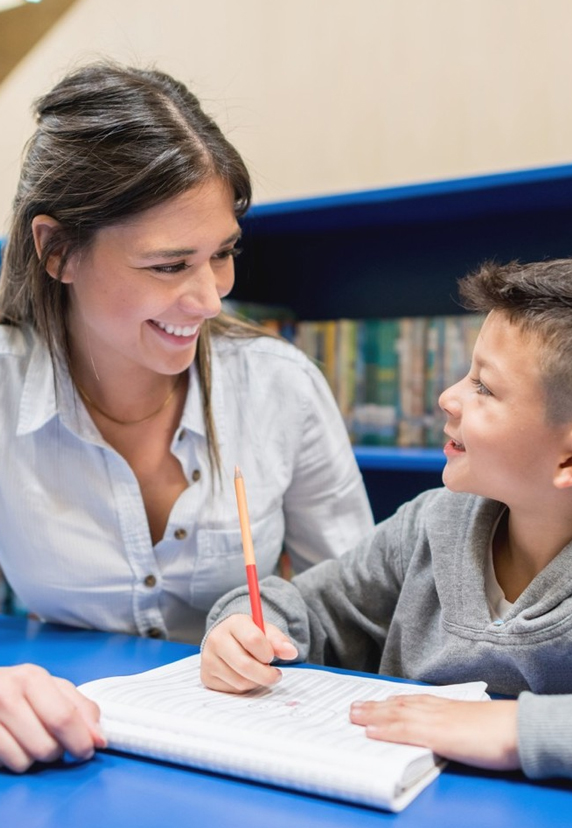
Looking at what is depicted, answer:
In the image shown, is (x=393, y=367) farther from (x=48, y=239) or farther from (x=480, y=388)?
(x=480, y=388)

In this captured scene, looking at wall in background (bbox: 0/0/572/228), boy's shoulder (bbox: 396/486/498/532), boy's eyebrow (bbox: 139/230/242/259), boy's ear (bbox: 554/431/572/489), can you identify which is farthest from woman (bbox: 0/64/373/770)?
wall in background (bbox: 0/0/572/228)

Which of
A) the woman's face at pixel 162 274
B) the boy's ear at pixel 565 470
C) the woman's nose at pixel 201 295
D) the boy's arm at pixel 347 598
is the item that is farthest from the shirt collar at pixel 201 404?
the boy's ear at pixel 565 470

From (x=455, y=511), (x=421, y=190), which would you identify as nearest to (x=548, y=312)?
(x=455, y=511)

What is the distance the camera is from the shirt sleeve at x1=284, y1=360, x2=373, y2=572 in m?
1.43

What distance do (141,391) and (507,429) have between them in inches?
26.5

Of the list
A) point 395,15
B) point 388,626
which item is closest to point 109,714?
point 388,626

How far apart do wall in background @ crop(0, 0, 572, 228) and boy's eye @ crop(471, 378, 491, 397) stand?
1368 mm

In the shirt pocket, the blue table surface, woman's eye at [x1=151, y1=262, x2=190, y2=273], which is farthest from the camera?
the shirt pocket

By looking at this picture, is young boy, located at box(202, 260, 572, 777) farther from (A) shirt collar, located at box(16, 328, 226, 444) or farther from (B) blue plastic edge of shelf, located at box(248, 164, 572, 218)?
(B) blue plastic edge of shelf, located at box(248, 164, 572, 218)

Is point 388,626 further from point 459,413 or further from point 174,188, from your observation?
point 174,188

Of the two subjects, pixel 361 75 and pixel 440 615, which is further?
pixel 361 75

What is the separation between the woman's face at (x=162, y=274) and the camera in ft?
3.79

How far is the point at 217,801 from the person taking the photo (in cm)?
65

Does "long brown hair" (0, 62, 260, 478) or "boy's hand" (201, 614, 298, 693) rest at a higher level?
"long brown hair" (0, 62, 260, 478)
